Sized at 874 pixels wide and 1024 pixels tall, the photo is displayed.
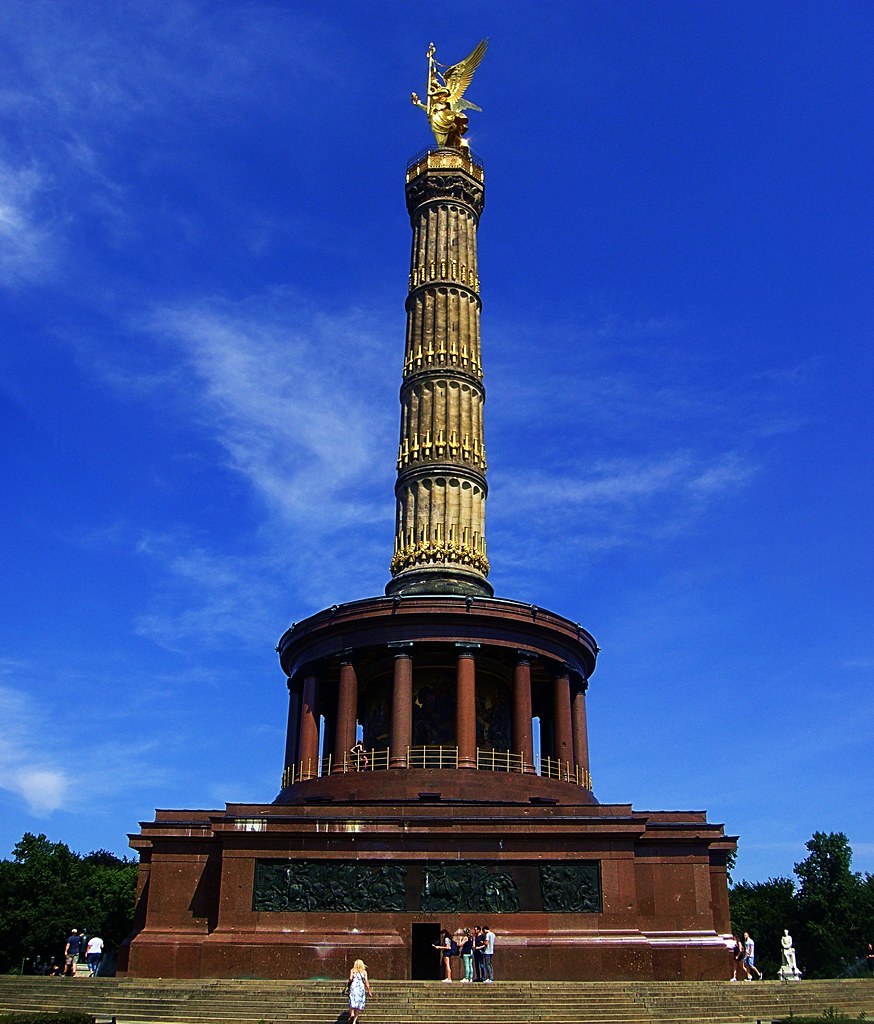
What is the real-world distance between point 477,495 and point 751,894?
1209 inches

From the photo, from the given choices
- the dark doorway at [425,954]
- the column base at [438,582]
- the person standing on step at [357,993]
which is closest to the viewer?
the person standing on step at [357,993]

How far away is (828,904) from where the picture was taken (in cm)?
4503

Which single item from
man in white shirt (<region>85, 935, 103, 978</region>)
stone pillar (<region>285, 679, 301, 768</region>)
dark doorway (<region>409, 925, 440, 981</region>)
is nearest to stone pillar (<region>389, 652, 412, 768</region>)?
stone pillar (<region>285, 679, 301, 768</region>)

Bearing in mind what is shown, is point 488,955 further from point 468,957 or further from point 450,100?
point 450,100

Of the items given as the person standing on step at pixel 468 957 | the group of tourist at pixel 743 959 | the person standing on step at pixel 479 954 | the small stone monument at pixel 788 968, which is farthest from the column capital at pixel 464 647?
the small stone monument at pixel 788 968

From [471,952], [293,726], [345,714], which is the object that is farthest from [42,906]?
[471,952]

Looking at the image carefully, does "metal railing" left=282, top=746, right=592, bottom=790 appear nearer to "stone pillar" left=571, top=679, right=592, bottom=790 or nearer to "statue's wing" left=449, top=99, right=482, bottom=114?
"stone pillar" left=571, top=679, right=592, bottom=790

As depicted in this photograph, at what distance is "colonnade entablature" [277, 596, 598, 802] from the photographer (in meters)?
27.0

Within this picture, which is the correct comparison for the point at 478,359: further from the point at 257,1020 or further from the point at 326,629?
the point at 257,1020

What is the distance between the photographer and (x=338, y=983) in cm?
1977

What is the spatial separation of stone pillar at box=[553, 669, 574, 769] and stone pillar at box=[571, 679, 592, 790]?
337 millimetres

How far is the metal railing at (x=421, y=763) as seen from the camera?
2641cm

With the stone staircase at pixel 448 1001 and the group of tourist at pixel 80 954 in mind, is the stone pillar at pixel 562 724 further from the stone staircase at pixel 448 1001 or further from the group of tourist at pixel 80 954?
the group of tourist at pixel 80 954

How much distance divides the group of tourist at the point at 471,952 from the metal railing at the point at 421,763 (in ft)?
19.0
